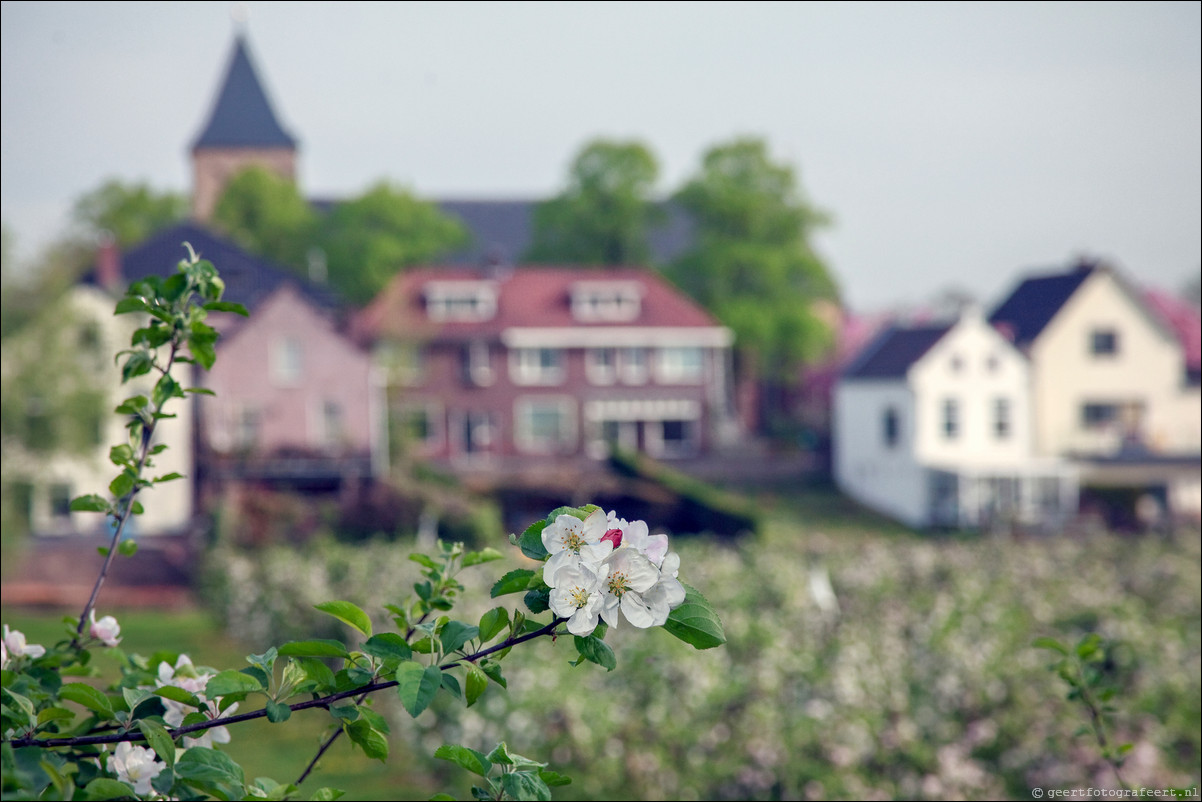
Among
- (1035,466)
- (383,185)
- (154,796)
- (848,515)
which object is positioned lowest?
(848,515)

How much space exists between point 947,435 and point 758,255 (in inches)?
425

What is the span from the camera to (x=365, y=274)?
31.7 meters

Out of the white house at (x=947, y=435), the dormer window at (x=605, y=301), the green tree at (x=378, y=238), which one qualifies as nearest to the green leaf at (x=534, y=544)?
the white house at (x=947, y=435)

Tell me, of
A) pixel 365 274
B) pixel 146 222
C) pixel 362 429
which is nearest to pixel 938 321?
pixel 362 429

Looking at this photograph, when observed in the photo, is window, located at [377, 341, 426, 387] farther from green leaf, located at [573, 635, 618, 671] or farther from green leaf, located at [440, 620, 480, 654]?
green leaf, located at [573, 635, 618, 671]

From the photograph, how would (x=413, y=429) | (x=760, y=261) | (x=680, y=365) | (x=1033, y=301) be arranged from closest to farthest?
1. (x=1033, y=301)
2. (x=413, y=429)
3. (x=680, y=365)
4. (x=760, y=261)

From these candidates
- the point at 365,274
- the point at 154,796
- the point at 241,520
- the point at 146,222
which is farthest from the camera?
the point at 146,222

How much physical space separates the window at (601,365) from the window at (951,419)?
8.46 metres

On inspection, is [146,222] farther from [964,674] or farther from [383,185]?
[964,674]

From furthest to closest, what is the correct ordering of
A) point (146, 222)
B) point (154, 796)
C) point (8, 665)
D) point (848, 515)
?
point (146, 222) < point (848, 515) < point (8, 665) < point (154, 796)

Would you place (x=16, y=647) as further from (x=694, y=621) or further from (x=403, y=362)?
(x=403, y=362)

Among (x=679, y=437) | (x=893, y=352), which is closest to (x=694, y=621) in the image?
(x=893, y=352)

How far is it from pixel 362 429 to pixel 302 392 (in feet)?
4.44

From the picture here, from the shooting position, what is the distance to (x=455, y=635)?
118 cm
